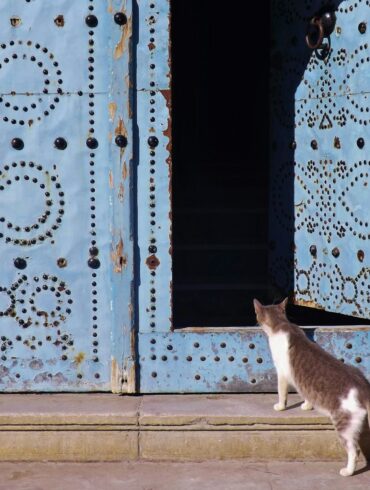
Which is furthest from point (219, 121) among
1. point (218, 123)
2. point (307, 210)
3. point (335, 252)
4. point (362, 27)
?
point (362, 27)

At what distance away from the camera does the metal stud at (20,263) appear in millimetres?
5207

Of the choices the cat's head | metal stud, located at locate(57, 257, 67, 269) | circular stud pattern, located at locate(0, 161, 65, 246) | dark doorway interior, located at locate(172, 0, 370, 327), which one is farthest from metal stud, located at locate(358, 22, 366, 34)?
dark doorway interior, located at locate(172, 0, 370, 327)

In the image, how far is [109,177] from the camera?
16.9 feet

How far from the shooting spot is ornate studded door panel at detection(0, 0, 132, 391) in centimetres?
511

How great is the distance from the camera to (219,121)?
8.95m

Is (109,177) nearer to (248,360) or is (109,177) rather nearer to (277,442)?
(248,360)

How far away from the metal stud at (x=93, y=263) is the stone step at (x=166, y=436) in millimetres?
846

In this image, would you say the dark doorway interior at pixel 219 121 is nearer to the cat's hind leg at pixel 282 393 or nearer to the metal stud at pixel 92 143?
the metal stud at pixel 92 143

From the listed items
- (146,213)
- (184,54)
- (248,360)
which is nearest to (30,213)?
(146,213)

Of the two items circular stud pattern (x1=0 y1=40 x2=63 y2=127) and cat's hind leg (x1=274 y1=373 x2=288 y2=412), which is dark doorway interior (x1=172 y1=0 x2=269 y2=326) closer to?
circular stud pattern (x1=0 y1=40 x2=63 y2=127)

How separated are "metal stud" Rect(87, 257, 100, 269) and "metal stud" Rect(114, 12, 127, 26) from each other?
52.2 inches

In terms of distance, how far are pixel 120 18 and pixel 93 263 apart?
1.38m

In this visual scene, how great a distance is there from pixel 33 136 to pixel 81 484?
1.95 m

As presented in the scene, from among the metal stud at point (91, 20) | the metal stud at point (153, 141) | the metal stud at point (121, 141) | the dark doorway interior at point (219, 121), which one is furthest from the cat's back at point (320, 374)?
the dark doorway interior at point (219, 121)
